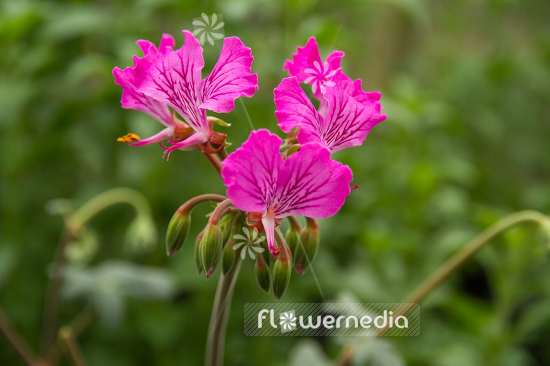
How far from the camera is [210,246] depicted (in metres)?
0.44

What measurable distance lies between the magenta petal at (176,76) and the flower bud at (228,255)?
128mm

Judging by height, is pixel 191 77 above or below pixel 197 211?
above

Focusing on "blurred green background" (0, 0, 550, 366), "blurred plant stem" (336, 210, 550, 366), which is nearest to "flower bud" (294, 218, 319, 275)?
"blurred plant stem" (336, 210, 550, 366)

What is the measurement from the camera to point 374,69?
8.33 ft

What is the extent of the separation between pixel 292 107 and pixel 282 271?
0.46ft

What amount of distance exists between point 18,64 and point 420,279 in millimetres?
1270

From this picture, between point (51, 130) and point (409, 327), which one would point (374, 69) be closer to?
point (51, 130)
